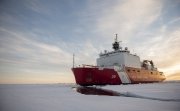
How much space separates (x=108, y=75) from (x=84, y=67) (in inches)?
161

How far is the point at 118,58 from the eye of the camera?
1289 inches

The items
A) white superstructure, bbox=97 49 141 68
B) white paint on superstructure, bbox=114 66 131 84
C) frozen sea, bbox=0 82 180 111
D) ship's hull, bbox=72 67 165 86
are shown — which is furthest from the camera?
white superstructure, bbox=97 49 141 68

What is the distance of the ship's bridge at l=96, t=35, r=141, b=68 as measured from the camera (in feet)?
106

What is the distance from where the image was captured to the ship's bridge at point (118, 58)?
32.3 m

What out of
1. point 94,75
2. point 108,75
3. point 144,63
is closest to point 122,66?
point 108,75

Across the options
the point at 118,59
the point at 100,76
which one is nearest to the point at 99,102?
the point at 100,76

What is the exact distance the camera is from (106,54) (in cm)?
3491

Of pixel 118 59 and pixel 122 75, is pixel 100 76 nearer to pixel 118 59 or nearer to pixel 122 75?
pixel 122 75

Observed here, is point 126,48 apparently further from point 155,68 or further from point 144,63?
point 155,68

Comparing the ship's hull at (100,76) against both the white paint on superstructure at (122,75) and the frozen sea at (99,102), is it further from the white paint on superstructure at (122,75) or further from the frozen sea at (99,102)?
the frozen sea at (99,102)

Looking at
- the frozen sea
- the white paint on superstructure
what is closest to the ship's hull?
the white paint on superstructure

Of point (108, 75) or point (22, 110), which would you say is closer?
point (22, 110)

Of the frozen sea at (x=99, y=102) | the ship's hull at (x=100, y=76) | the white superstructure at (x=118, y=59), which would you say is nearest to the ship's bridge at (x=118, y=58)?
the white superstructure at (x=118, y=59)

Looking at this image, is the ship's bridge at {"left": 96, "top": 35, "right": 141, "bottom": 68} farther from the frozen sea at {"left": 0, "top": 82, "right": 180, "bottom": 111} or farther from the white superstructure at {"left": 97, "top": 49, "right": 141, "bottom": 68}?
the frozen sea at {"left": 0, "top": 82, "right": 180, "bottom": 111}
